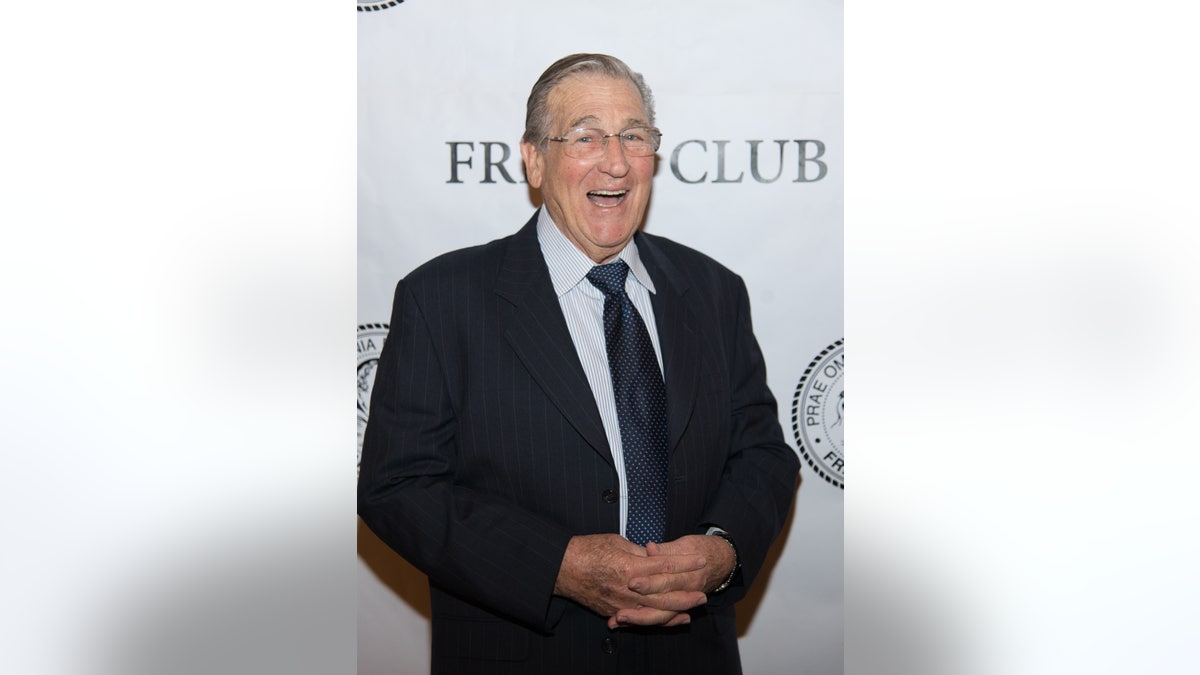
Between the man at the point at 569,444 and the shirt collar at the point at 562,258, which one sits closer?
the man at the point at 569,444

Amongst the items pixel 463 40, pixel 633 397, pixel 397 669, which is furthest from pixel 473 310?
pixel 397 669

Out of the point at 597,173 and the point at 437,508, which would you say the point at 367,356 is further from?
the point at 597,173

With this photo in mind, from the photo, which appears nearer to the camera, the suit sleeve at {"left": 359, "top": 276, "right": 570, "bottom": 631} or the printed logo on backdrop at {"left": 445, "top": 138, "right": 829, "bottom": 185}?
the suit sleeve at {"left": 359, "top": 276, "right": 570, "bottom": 631}

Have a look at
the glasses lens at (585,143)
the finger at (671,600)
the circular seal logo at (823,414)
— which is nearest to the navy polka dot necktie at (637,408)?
the finger at (671,600)

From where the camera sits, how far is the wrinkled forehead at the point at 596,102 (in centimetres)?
172

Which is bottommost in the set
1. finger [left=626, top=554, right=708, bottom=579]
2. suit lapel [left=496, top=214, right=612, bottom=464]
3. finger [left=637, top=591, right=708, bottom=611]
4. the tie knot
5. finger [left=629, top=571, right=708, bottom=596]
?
finger [left=637, top=591, right=708, bottom=611]

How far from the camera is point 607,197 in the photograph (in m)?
1.75

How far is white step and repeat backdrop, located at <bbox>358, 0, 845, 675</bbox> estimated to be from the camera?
2.10m

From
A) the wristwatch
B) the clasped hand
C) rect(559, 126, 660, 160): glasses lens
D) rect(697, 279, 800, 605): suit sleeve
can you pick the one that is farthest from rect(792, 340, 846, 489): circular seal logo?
rect(559, 126, 660, 160): glasses lens

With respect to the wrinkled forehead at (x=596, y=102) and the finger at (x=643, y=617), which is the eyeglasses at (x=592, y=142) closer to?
the wrinkled forehead at (x=596, y=102)

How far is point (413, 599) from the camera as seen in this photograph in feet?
6.95

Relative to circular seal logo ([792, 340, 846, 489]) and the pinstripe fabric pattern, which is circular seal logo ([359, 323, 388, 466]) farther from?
circular seal logo ([792, 340, 846, 489])

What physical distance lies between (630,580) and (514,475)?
268 mm

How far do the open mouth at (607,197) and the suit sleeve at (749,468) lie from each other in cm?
38
